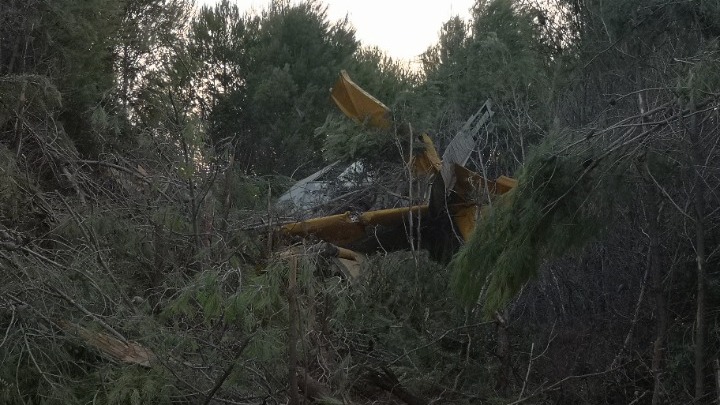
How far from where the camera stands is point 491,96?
444 inches

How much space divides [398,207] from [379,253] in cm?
111

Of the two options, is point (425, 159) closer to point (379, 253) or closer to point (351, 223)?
point (351, 223)

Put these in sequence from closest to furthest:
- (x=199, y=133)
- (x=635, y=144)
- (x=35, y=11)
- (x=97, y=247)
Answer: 1. (x=635, y=144)
2. (x=97, y=247)
3. (x=199, y=133)
4. (x=35, y=11)

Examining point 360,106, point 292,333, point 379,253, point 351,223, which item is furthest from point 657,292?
point 360,106

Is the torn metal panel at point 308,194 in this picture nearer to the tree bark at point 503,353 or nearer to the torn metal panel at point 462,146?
the torn metal panel at point 462,146

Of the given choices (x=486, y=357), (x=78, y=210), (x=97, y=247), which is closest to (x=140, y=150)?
(x=78, y=210)

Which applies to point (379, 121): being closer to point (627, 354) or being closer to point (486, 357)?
point (486, 357)

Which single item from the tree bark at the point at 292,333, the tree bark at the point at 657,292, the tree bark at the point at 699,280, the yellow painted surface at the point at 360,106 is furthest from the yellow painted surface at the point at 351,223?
the tree bark at the point at 292,333

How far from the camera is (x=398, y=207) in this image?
8.95m

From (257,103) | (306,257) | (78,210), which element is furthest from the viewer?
(257,103)

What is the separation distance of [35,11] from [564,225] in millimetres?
6193

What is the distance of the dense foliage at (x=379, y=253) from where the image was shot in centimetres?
513

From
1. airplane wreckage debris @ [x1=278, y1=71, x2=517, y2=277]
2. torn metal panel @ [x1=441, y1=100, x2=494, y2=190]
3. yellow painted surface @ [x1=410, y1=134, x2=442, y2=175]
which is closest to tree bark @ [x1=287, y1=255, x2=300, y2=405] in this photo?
airplane wreckage debris @ [x1=278, y1=71, x2=517, y2=277]

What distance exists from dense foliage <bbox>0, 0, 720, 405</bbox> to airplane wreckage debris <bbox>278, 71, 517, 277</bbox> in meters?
0.15
